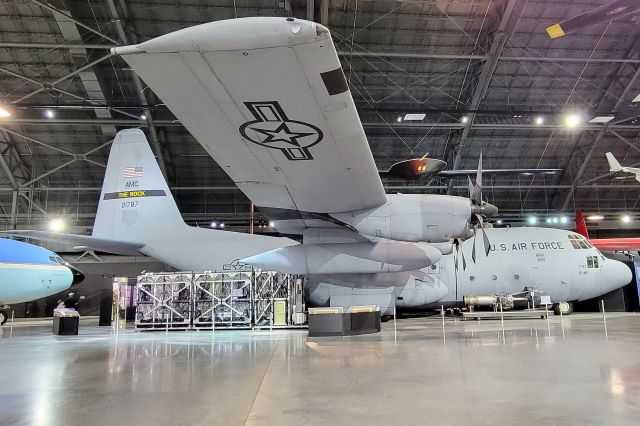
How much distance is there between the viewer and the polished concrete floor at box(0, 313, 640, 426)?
3764mm

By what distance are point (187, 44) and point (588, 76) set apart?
25.5 m

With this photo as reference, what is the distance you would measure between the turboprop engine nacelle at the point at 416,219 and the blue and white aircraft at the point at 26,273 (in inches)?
438

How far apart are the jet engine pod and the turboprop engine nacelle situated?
1.52m

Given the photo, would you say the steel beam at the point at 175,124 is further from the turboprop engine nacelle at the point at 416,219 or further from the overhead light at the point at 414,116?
the turboprop engine nacelle at the point at 416,219

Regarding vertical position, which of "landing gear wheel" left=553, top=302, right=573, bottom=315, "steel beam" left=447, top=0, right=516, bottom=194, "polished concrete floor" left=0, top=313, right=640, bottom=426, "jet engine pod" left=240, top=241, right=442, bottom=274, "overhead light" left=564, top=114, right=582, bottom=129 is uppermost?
"steel beam" left=447, top=0, right=516, bottom=194

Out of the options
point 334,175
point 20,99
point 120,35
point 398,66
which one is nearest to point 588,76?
point 398,66

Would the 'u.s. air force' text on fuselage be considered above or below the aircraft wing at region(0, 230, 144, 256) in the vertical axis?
below

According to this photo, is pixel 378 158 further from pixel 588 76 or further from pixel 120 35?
pixel 120 35

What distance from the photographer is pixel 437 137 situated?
25797 mm

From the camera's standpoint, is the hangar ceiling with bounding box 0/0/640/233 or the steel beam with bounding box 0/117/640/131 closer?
the hangar ceiling with bounding box 0/0/640/233

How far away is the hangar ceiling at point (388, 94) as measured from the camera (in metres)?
19.0

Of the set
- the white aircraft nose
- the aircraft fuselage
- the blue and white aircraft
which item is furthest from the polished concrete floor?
the white aircraft nose

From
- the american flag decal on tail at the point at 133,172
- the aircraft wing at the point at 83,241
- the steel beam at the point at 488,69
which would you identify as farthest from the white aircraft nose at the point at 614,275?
the american flag decal on tail at the point at 133,172

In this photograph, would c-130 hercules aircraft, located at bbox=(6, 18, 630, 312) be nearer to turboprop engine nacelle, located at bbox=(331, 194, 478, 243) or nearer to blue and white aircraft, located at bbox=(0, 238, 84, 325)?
turboprop engine nacelle, located at bbox=(331, 194, 478, 243)
